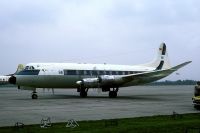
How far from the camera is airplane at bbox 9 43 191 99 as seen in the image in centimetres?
3161

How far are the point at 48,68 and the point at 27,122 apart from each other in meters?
18.5

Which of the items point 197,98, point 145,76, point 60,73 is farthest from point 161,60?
point 197,98

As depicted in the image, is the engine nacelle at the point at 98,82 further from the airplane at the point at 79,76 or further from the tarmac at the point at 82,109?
the tarmac at the point at 82,109

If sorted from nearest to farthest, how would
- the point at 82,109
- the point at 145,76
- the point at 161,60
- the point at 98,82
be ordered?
the point at 82,109, the point at 98,82, the point at 145,76, the point at 161,60

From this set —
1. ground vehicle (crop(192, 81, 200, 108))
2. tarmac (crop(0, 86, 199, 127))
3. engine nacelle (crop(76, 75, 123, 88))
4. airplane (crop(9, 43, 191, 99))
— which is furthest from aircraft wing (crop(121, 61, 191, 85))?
ground vehicle (crop(192, 81, 200, 108))

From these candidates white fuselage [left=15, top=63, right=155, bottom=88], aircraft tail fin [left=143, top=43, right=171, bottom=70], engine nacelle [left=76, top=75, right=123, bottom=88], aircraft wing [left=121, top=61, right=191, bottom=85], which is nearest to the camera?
white fuselage [left=15, top=63, right=155, bottom=88]

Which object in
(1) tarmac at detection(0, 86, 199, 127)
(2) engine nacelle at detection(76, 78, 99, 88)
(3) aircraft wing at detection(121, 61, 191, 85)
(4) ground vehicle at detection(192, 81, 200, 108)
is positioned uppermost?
(3) aircraft wing at detection(121, 61, 191, 85)

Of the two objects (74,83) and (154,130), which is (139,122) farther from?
(74,83)

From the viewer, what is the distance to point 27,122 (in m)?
14.4

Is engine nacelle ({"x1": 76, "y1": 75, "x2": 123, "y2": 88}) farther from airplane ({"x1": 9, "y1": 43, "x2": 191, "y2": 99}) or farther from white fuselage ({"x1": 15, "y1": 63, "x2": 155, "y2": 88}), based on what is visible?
white fuselage ({"x1": 15, "y1": 63, "x2": 155, "y2": 88})

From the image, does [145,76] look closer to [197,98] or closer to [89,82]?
[89,82]

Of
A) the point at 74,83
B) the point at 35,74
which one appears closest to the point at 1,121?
the point at 35,74

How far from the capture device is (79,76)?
3438 centimetres

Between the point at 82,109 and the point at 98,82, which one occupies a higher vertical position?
the point at 98,82
